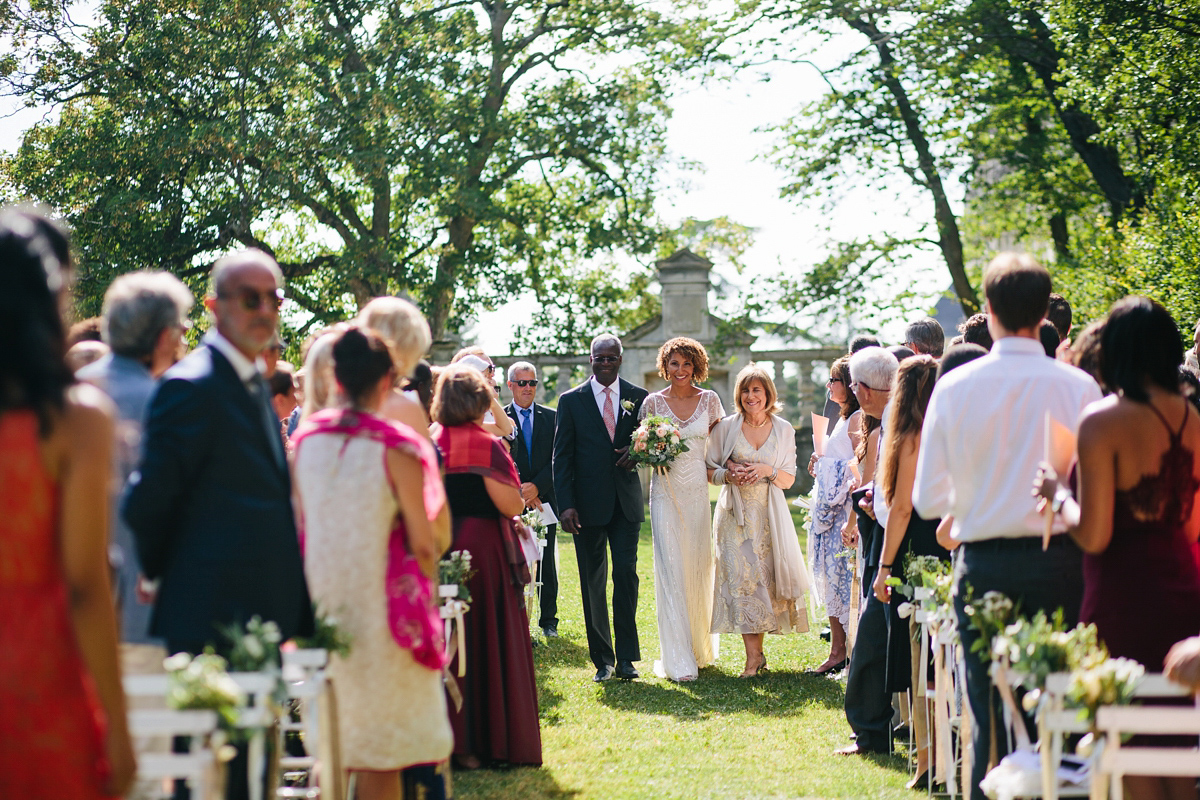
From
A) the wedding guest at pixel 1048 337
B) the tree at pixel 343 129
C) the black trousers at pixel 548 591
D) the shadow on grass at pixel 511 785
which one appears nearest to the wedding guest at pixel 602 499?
the black trousers at pixel 548 591

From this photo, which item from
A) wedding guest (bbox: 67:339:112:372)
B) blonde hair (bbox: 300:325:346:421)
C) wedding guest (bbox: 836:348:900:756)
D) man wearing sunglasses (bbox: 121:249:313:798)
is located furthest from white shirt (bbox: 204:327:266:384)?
wedding guest (bbox: 836:348:900:756)

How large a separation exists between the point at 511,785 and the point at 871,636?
7.20ft

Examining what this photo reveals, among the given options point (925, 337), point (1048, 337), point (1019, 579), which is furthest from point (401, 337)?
point (925, 337)

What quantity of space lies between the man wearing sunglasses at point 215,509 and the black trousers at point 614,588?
5.59m

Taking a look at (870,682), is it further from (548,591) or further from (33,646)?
(33,646)

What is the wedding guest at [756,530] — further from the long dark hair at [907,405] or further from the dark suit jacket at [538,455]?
the long dark hair at [907,405]

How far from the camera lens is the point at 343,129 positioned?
72.5ft

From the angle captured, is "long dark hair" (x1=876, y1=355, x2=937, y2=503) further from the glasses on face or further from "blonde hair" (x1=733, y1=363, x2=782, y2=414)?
"blonde hair" (x1=733, y1=363, x2=782, y2=414)

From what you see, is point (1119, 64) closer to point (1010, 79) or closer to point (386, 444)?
point (1010, 79)

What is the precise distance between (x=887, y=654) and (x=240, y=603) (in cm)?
398

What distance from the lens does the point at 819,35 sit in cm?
2317

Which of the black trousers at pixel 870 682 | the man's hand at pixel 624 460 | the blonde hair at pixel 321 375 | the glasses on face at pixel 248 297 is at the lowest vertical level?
the black trousers at pixel 870 682

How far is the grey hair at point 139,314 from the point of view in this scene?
396 centimetres

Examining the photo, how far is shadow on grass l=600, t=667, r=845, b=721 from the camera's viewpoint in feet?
27.3
